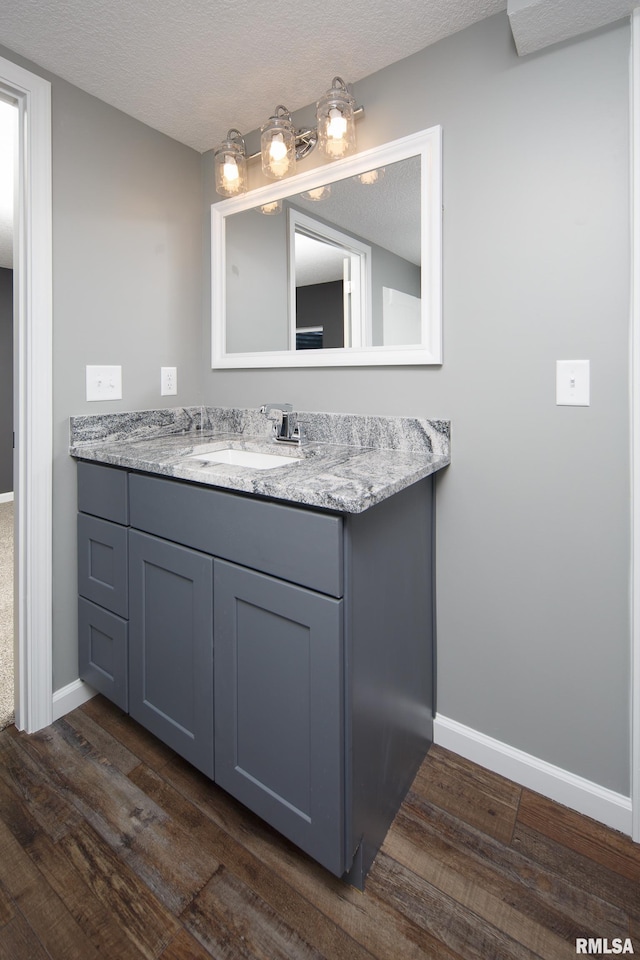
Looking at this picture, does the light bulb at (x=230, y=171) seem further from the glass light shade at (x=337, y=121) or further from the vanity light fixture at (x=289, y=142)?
the glass light shade at (x=337, y=121)

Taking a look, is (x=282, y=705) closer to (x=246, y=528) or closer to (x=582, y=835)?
(x=246, y=528)

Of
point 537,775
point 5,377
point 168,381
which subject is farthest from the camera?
point 5,377

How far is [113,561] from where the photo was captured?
1544mm

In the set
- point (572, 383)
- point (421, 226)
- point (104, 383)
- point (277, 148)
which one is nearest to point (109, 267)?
point (104, 383)

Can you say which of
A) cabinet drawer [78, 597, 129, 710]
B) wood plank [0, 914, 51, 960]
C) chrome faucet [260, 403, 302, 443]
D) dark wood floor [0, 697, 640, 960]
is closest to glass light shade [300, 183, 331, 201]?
chrome faucet [260, 403, 302, 443]

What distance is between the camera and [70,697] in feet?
5.56

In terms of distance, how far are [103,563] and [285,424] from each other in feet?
2.49

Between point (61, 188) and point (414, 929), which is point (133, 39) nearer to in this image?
point (61, 188)

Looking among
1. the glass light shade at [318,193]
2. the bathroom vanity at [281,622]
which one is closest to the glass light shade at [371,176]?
the glass light shade at [318,193]

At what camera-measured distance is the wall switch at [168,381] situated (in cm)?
195

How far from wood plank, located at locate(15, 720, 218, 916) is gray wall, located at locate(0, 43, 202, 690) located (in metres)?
0.24

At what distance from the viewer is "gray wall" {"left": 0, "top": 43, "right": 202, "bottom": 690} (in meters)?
1.59

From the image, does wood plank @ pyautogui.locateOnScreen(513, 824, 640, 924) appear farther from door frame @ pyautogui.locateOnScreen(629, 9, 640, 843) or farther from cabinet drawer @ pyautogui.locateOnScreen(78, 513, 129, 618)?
cabinet drawer @ pyautogui.locateOnScreen(78, 513, 129, 618)

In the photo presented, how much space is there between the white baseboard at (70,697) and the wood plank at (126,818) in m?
0.08
